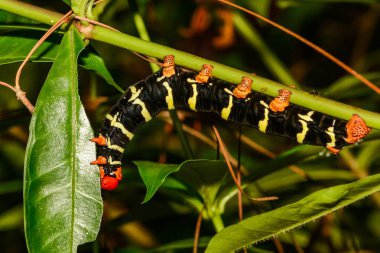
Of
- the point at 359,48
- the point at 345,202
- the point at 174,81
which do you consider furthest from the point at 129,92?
the point at 359,48

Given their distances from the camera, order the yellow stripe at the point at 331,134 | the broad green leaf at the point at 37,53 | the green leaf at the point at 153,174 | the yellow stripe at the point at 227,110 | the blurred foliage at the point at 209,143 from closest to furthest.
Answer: the green leaf at the point at 153,174
the broad green leaf at the point at 37,53
the yellow stripe at the point at 331,134
the yellow stripe at the point at 227,110
the blurred foliage at the point at 209,143

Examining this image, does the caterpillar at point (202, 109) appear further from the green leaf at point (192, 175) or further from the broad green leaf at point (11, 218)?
the broad green leaf at point (11, 218)

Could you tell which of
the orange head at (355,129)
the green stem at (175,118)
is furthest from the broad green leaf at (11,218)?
the orange head at (355,129)

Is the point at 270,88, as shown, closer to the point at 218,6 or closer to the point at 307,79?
the point at 218,6

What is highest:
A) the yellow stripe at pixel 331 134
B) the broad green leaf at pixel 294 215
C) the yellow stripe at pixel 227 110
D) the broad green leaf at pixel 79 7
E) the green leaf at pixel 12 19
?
the green leaf at pixel 12 19

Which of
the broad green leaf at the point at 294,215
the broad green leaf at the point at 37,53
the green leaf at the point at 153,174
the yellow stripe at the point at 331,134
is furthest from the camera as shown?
the yellow stripe at the point at 331,134

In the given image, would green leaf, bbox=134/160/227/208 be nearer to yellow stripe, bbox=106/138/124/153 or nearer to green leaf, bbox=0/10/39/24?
yellow stripe, bbox=106/138/124/153

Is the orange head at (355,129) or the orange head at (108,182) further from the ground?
the orange head at (108,182)
